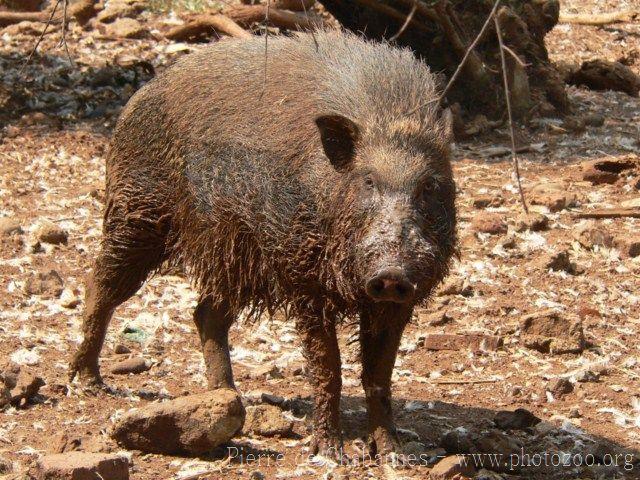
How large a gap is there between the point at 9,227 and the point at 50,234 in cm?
34

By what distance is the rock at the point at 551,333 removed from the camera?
627 cm

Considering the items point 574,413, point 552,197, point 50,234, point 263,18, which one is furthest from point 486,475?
point 263,18

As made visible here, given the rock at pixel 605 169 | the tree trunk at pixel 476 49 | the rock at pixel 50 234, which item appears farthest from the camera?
the tree trunk at pixel 476 49

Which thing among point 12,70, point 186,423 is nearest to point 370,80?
point 186,423

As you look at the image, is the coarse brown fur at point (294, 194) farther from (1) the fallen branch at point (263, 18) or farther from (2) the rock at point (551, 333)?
(1) the fallen branch at point (263, 18)

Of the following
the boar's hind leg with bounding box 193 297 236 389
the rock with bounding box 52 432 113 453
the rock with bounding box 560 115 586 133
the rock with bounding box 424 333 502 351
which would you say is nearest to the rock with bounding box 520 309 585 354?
the rock with bounding box 424 333 502 351

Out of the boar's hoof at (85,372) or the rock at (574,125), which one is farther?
the rock at (574,125)

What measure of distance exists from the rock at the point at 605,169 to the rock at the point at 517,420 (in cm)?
393

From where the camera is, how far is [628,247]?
7488 millimetres

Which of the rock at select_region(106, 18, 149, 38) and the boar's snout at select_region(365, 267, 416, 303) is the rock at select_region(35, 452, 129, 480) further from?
the rock at select_region(106, 18, 149, 38)

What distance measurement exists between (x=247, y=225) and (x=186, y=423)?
→ 0.99 metres

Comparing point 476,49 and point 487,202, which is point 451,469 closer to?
point 487,202

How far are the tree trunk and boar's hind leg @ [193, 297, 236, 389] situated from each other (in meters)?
4.67

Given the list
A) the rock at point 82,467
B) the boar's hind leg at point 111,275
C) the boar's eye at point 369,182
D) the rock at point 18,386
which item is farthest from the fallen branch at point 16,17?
the rock at point 82,467
